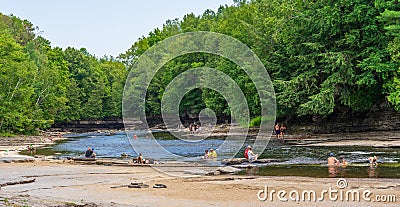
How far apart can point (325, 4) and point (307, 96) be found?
29.2ft

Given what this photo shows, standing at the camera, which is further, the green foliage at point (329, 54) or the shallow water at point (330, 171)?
the green foliage at point (329, 54)

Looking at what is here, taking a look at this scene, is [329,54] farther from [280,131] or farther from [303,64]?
[280,131]

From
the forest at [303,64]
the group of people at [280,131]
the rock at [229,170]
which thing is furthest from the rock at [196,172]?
the group of people at [280,131]

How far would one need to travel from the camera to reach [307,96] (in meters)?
52.2

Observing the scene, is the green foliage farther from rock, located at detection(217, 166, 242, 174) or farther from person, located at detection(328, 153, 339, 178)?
rock, located at detection(217, 166, 242, 174)

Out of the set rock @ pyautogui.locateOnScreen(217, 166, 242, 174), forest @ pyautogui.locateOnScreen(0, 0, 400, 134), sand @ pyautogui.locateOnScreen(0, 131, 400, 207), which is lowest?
Result: sand @ pyautogui.locateOnScreen(0, 131, 400, 207)

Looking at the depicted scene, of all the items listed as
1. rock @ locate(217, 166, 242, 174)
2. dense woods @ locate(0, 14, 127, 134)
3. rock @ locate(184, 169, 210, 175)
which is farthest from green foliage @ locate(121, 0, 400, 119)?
dense woods @ locate(0, 14, 127, 134)

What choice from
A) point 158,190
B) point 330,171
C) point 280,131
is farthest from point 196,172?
point 280,131

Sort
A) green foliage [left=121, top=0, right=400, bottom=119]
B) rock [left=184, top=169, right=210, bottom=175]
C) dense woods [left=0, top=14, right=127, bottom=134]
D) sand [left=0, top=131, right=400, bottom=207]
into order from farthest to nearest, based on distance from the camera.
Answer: dense woods [left=0, top=14, right=127, bottom=134]
green foliage [left=121, top=0, right=400, bottom=119]
rock [left=184, top=169, right=210, bottom=175]
sand [left=0, top=131, right=400, bottom=207]

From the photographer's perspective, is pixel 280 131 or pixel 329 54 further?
pixel 280 131

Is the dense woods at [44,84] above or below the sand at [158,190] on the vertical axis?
above

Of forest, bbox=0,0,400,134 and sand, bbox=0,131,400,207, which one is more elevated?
forest, bbox=0,0,400,134

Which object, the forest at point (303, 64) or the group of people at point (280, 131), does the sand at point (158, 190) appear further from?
the group of people at point (280, 131)

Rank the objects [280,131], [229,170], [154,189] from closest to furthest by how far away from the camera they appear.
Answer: [154,189] → [229,170] → [280,131]
